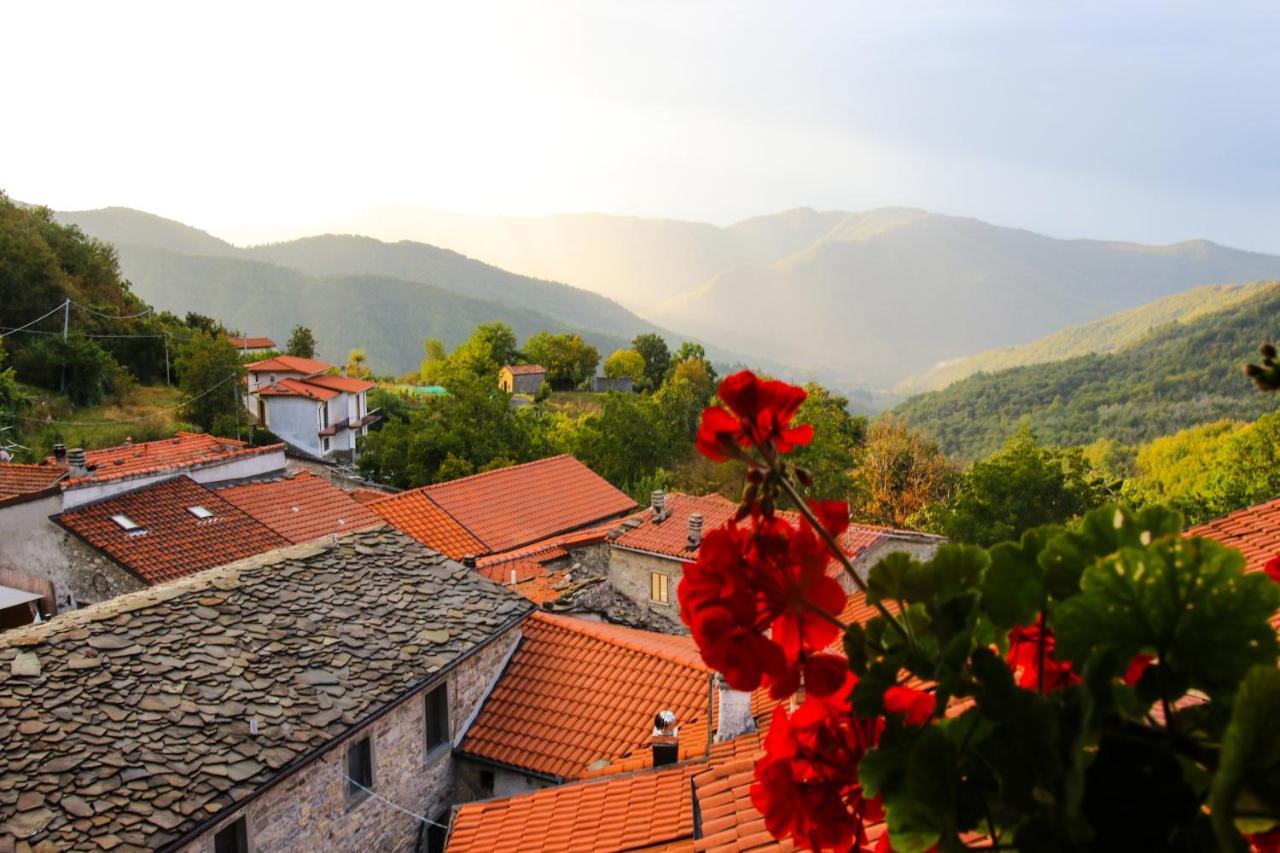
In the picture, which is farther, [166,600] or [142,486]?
[142,486]

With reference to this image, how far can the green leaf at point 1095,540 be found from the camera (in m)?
1.29

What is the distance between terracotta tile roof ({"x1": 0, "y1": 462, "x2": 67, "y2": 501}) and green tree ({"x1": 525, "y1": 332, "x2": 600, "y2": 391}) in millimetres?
54079

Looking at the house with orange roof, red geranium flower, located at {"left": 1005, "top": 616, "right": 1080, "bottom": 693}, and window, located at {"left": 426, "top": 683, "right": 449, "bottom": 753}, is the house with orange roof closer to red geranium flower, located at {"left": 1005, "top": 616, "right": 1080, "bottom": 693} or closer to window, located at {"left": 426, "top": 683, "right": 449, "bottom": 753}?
window, located at {"left": 426, "top": 683, "right": 449, "bottom": 753}

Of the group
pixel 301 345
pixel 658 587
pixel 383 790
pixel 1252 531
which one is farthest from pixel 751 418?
pixel 301 345

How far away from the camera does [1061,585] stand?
1296 mm

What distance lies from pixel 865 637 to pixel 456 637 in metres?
10.3

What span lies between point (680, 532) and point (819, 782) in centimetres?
1872

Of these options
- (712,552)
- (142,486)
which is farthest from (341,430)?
(712,552)

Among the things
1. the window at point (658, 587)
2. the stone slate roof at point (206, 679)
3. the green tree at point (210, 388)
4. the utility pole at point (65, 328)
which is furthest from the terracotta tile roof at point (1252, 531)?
the utility pole at point (65, 328)

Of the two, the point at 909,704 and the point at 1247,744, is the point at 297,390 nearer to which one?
the point at 909,704

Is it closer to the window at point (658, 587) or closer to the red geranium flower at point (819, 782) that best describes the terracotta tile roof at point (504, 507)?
the window at point (658, 587)

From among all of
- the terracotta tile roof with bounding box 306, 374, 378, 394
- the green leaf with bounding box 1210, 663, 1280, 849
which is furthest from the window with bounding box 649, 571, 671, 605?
the terracotta tile roof with bounding box 306, 374, 378, 394

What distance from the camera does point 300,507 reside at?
20.0 m

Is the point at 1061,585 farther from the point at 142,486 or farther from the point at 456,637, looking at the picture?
the point at 142,486
